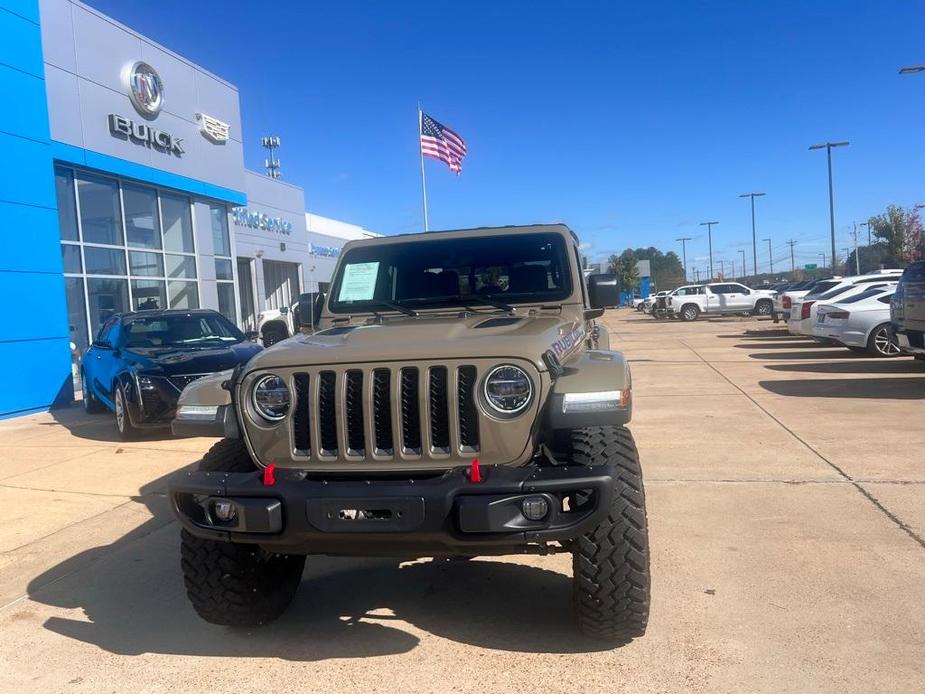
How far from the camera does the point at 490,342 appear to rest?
2949 millimetres

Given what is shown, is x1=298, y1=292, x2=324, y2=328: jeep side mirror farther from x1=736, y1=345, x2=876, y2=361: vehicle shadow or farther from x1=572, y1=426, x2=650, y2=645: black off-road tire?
x1=736, y1=345, x2=876, y2=361: vehicle shadow

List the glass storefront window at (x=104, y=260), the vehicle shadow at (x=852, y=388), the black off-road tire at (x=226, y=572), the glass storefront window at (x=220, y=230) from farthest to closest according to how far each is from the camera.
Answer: the glass storefront window at (x=220, y=230) → the glass storefront window at (x=104, y=260) → the vehicle shadow at (x=852, y=388) → the black off-road tire at (x=226, y=572)

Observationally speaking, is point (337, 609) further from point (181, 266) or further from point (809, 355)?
point (181, 266)

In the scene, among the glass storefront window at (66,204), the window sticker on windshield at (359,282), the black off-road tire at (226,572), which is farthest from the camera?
the glass storefront window at (66,204)

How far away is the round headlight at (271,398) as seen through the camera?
298 centimetres

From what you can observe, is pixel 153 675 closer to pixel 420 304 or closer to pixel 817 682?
pixel 420 304

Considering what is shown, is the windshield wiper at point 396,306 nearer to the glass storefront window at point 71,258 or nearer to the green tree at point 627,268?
the glass storefront window at point 71,258

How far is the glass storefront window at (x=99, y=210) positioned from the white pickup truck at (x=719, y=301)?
2498 cm

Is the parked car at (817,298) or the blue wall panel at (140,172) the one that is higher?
the blue wall panel at (140,172)

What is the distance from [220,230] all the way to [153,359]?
33.3 feet

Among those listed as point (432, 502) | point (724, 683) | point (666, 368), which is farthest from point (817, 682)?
point (666, 368)

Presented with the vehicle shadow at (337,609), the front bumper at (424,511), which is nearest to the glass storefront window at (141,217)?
the vehicle shadow at (337,609)

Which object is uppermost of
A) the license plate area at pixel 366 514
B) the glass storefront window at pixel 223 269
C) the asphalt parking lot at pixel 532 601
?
the glass storefront window at pixel 223 269

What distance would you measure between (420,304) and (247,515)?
1923mm
